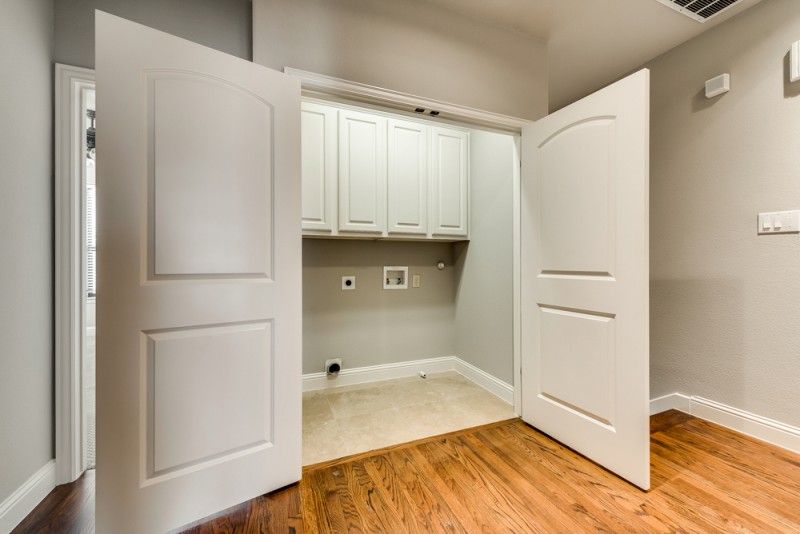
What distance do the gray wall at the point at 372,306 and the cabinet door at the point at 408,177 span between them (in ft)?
1.12

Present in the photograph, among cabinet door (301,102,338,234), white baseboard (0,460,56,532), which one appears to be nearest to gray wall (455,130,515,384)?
cabinet door (301,102,338,234)

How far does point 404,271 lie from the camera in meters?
3.08

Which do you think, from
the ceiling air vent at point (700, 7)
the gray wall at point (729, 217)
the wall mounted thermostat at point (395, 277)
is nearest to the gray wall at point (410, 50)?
the ceiling air vent at point (700, 7)

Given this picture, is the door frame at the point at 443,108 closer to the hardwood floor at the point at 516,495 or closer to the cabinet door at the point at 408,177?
the hardwood floor at the point at 516,495

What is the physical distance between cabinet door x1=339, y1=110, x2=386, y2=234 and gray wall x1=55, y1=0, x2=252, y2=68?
0.94 metres

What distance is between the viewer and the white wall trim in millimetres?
1610

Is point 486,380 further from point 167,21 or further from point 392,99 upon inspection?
point 167,21

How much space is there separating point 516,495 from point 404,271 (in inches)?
77.8

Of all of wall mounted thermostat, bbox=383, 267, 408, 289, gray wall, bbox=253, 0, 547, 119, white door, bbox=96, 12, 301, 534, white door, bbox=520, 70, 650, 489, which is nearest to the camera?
white door, bbox=96, 12, 301, 534

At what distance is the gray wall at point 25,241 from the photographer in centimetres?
124

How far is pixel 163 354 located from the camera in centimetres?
122

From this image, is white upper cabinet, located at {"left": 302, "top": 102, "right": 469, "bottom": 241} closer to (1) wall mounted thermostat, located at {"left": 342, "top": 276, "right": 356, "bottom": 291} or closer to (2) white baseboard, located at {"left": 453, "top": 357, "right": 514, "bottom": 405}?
(1) wall mounted thermostat, located at {"left": 342, "top": 276, "right": 356, "bottom": 291}

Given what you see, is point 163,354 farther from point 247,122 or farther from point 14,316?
point 247,122

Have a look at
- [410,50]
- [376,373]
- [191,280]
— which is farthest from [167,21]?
[376,373]
